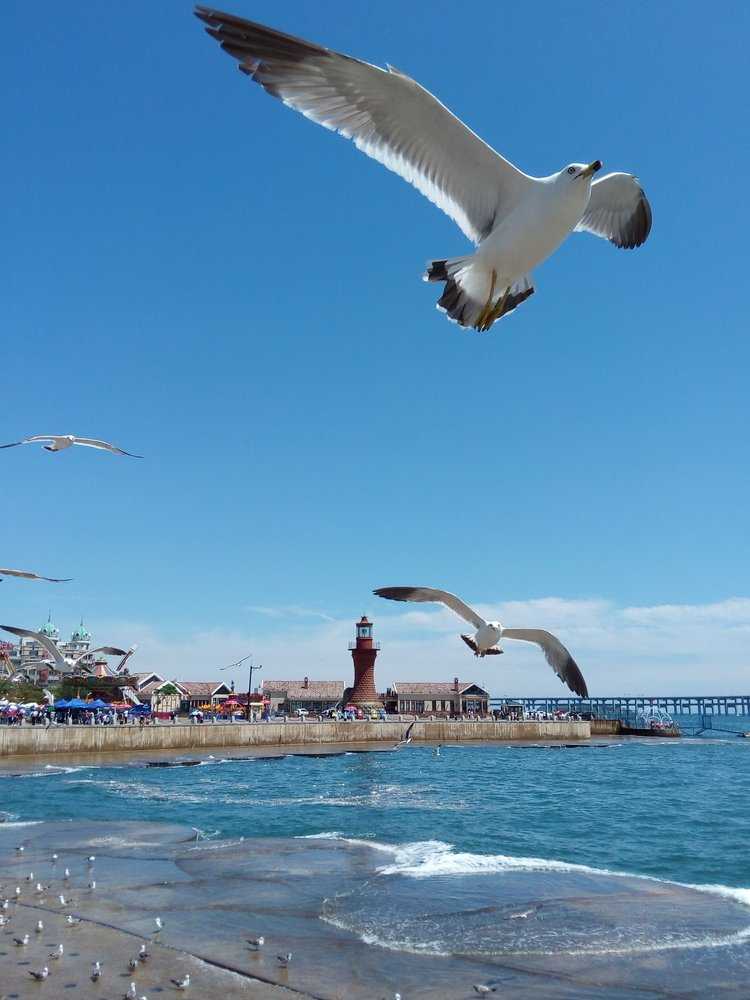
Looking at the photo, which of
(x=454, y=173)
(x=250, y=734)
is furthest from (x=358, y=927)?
(x=250, y=734)

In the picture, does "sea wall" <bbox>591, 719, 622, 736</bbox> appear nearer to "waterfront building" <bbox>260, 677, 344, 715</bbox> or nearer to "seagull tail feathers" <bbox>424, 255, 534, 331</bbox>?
"waterfront building" <bbox>260, 677, 344, 715</bbox>

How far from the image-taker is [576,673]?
10.2m

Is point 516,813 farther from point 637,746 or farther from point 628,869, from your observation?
point 637,746

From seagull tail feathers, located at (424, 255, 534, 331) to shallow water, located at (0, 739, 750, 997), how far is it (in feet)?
25.7

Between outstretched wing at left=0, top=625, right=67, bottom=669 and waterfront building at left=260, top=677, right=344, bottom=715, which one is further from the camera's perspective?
waterfront building at left=260, top=677, right=344, bottom=715

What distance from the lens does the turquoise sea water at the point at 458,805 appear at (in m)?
21.2

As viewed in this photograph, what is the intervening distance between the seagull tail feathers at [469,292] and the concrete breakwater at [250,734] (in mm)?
41759

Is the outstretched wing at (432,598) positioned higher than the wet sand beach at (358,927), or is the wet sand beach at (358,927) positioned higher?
the outstretched wing at (432,598)

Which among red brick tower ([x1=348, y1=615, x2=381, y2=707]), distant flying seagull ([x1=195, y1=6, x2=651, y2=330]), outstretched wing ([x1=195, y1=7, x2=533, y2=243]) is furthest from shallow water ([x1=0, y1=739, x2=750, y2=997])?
red brick tower ([x1=348, y1=615, x2=381, y2=707])

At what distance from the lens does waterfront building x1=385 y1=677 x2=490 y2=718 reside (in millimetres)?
79250

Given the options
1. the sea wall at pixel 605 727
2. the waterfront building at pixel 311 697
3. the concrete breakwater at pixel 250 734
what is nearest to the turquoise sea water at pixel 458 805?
the concrete breakwater at pixel 250 734

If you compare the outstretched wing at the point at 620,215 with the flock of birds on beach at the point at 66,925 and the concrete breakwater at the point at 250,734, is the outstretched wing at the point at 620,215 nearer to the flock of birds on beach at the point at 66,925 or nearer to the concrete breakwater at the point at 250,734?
the flock of birds on beach at the point at 66,925

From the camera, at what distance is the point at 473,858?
19.4 meters

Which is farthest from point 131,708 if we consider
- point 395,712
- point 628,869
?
point 628,869
